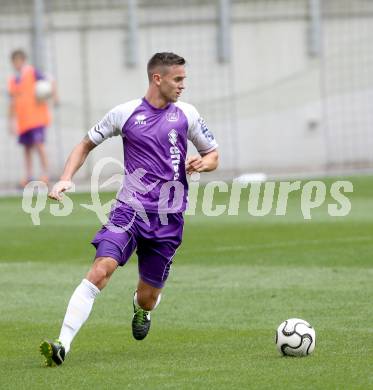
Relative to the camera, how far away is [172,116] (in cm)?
990

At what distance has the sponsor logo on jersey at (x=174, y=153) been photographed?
9.80 meters

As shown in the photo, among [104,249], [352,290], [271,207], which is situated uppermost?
[104,249]

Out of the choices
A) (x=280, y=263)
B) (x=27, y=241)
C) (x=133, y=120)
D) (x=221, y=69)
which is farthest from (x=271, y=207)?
(x=133, y=120)

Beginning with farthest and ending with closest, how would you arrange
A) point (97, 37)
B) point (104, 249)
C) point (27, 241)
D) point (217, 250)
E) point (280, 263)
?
point (97, 37) < point (27, 241) < point (217, 250) < point (280, 263) < point (104, 249)

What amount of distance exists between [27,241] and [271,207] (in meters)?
4.52

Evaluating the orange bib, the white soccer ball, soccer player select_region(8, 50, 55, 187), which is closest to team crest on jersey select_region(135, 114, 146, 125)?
soccer player select_region(8, 50, 55, 187)

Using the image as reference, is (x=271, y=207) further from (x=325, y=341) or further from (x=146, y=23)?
(x=325, y=341)

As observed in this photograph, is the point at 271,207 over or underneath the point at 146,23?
underneath

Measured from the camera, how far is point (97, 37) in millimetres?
26797

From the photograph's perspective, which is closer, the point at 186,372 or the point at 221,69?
the point at 186,372

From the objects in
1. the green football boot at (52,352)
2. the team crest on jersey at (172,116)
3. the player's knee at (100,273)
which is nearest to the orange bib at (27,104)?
the team crest on jersey at (172,116)

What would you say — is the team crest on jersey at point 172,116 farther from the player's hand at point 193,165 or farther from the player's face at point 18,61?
the player's face at point 18,61

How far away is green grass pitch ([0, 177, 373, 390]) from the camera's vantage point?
28.1 ft

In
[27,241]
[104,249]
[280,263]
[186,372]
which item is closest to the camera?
[186,372]
